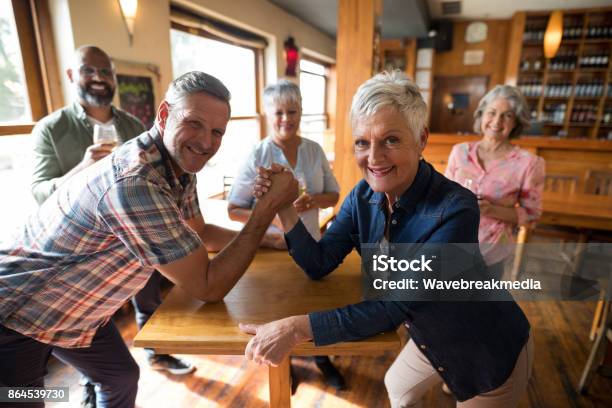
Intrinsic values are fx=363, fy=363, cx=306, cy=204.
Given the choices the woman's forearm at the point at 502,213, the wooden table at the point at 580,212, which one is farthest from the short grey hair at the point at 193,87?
the wooden table at the point at 580,212

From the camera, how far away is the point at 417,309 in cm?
94

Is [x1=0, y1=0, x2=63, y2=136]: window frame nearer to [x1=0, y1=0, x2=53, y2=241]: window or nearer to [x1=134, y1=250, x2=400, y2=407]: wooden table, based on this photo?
[x1=0, y1=0, x2=53, y2=241]: window

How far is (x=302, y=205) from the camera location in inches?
67.6

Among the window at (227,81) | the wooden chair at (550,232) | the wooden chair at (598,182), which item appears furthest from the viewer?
the window at (227,81)

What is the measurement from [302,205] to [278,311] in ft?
2.51

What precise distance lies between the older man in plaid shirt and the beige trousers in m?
0.69

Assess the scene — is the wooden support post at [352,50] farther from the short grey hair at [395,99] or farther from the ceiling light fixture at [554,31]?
the ceiling light fixture at [554,31]

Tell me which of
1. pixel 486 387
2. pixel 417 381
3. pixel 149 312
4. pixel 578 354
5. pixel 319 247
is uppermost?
pixel 319 247

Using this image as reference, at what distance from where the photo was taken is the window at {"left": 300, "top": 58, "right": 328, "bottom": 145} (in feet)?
23.6

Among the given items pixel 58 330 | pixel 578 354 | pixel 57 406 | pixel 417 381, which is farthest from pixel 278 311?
pixel 578 354

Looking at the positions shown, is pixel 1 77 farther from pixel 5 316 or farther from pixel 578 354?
pixel 578 354

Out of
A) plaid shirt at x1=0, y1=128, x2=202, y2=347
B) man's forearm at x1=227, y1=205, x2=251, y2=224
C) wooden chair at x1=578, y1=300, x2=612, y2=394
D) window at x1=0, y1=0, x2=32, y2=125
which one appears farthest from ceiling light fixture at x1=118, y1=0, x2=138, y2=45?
wooden chair at x1=578, y1=300, x2=612, y2=394

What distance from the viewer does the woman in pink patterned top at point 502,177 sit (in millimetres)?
1773

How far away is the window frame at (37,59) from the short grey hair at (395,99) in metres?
2.48
